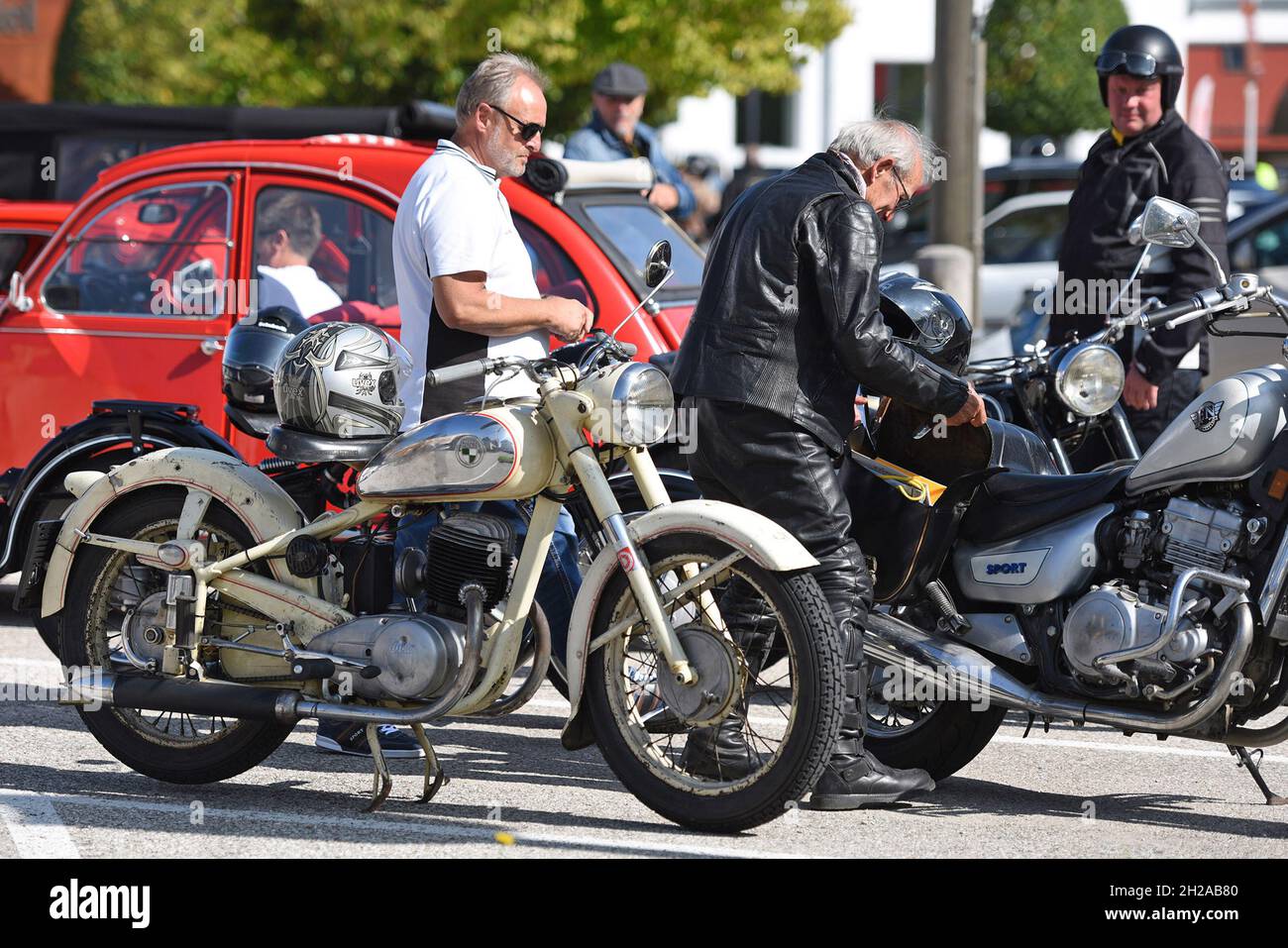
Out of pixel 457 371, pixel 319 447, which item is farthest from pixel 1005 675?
pixel 319 447

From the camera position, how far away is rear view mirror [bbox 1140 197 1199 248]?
527 centimetres

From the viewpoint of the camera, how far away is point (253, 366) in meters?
5.89

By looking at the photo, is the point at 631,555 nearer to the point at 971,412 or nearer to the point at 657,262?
the point at 657,262

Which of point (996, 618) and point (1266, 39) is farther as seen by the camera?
point (1266, 39)

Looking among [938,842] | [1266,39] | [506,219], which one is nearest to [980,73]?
[506,219]

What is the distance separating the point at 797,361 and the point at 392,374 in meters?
1.10

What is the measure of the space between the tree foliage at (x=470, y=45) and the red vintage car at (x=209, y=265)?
12821 mm

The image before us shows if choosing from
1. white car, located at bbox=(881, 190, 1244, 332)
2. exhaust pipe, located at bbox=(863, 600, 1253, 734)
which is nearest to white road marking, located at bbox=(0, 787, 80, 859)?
exhaust pipe, located at bbox=(863, 600, 1253, 734)

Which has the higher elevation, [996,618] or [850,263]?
[850,263]

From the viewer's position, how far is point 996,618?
521 cm

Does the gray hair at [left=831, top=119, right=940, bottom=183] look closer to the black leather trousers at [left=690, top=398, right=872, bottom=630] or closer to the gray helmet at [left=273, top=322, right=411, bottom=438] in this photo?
the black leather trousers at [left=690, top=398, right=872, bottom=630]

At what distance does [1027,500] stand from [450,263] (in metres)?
1.68

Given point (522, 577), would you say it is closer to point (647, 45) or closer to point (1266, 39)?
point (647, 45)

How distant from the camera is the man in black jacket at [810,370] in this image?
495cm
